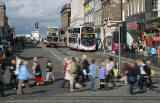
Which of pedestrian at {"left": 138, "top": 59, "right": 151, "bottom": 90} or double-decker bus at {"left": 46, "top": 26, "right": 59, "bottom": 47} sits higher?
double-decker bus at {"left": 46, "top": 26, "right": 59, "bottom": 47}

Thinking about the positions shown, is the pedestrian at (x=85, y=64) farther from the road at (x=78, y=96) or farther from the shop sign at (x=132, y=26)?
the shop sign at (x=132, y=26)

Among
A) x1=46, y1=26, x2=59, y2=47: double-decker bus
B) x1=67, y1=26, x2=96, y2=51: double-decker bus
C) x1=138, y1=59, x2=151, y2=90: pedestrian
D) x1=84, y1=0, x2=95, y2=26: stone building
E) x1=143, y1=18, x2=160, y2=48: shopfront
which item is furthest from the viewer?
x1=84, y1=0, x2=95, y2=26: stone building

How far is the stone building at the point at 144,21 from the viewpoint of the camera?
1750 inches

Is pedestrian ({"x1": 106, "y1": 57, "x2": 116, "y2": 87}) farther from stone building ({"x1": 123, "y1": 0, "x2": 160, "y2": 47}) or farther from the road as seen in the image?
stone building ({"x1": 123, "y1": 0, "x2": 160, "y2": 47})

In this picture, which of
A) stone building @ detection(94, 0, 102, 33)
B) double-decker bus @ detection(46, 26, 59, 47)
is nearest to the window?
double-decker bus @ detection(46, 26, 59, 47)

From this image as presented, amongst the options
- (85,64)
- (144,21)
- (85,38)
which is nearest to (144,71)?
(85,64)

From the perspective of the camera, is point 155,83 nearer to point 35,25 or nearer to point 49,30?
point 49,30

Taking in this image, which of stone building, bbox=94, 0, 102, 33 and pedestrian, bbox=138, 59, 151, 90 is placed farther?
stone building, bbox=94, 0, 102, 33

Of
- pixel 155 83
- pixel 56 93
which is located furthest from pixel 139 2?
pixel 56 93

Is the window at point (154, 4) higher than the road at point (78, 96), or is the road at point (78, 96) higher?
the window at point (154, 4)

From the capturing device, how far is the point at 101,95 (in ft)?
50.1

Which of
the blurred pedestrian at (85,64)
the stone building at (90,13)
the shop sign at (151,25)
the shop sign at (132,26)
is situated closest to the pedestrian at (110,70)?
the blurred pedestrian at (85,64)

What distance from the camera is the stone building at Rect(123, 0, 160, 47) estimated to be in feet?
146

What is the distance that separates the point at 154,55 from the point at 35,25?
159 meters
